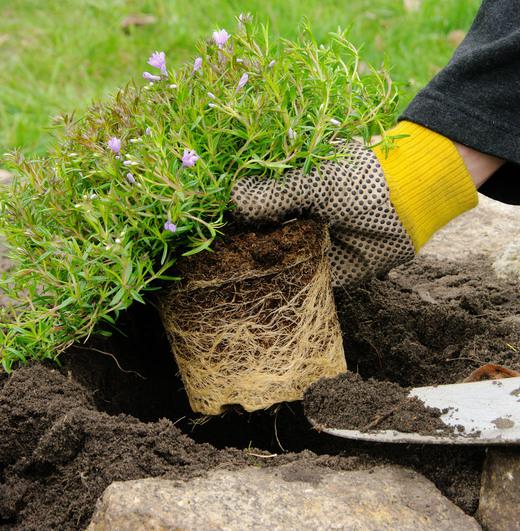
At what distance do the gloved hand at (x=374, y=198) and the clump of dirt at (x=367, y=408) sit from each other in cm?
37

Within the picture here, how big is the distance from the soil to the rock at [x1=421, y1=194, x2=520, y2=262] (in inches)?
6.1

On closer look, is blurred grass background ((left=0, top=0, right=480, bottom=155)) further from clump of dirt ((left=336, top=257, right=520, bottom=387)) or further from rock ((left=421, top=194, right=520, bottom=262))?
clump of dirt ((left=336, top=257, right=520, bottom=387))

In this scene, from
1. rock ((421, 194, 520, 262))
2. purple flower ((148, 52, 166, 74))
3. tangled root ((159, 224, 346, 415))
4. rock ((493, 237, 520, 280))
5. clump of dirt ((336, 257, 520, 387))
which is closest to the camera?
purple flower ((148, 52, 166, 74))

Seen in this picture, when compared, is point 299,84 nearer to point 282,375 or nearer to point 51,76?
point 282,375

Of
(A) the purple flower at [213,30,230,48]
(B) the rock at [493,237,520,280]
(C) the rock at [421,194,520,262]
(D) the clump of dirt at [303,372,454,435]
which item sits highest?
(A) the purple flower at [213,30,230,48]

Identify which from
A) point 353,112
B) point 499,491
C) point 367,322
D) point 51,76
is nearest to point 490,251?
point 367,322

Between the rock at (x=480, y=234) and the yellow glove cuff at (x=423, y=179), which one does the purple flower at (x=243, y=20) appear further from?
the rock at (x=480, y=234)

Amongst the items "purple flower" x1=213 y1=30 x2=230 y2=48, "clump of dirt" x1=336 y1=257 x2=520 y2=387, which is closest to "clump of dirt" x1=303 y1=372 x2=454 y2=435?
"clump of dirt" x1=336 y1=257 x2=520 y2=387

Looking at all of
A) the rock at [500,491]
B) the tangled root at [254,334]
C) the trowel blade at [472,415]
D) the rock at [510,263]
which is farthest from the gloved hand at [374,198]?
the rock at [500,491]

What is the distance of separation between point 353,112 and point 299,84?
0.19 metres

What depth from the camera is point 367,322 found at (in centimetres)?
271

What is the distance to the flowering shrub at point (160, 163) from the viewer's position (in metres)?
1.98

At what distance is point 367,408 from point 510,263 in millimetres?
1179

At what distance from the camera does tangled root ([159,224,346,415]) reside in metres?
2.20
